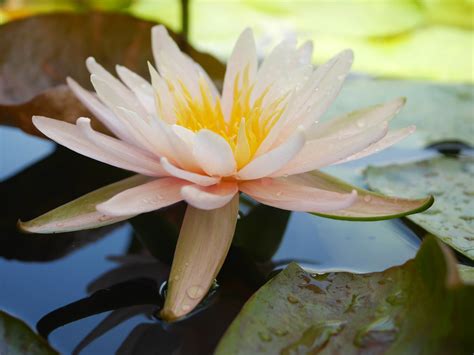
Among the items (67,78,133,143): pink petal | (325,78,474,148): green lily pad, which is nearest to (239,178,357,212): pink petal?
(67,78,133,143): pink petal

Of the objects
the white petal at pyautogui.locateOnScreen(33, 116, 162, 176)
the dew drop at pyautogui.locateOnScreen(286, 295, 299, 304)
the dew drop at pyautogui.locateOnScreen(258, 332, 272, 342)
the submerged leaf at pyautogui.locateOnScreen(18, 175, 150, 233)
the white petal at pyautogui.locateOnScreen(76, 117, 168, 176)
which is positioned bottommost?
the submerged leaf at pyautogui.locateOnScreen(18, 175, 150, 233)

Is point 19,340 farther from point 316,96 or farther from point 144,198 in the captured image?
point 316,96

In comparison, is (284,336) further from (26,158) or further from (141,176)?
(26,158)

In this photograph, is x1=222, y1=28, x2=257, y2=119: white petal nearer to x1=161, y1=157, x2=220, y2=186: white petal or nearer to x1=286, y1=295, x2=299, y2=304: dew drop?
x1=161, y1=157, x2=220, y2=186: white petal

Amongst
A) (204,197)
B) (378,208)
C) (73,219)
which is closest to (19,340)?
(73,219)

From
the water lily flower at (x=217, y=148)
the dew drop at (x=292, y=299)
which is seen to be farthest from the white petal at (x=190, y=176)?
the dew drop at (x=292, y=299)
